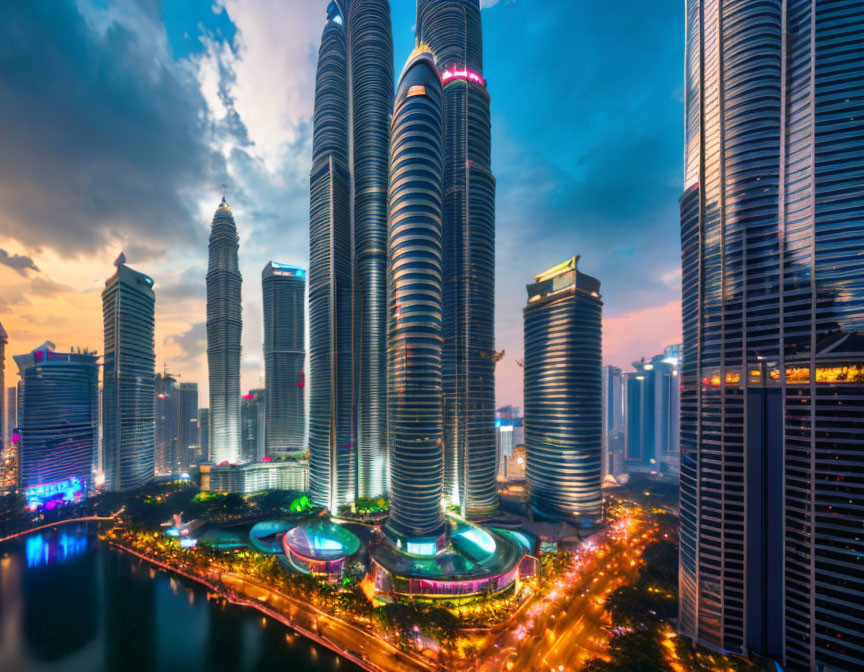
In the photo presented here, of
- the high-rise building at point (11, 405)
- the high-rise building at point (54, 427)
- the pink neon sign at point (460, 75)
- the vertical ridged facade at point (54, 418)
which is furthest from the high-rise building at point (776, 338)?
the high-rise building at point (11, 405)

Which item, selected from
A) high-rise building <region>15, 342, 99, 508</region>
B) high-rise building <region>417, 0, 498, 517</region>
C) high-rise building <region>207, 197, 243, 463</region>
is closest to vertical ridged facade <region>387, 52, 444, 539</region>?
high-rise building <region>417, 0, 498, 517</region>

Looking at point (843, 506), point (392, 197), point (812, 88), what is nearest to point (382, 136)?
point (392, 197)

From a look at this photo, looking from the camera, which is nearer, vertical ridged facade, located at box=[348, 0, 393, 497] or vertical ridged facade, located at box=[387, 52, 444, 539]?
vertical ridged facade, located at box=[387, 52, 444, 539]

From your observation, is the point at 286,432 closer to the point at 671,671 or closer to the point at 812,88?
the point at 671,671

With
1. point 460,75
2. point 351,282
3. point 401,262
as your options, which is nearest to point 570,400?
point 401,262

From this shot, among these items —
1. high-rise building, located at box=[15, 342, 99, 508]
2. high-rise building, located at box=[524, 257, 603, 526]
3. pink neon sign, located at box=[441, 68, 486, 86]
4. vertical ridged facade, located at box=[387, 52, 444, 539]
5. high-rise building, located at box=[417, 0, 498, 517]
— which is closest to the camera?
vertical ridged facade, located at box=[387, 52, 444, 539]

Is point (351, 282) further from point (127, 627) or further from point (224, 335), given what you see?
point (127, 627)

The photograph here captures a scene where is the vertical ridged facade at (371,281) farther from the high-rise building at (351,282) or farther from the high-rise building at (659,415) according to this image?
the high-rise building at (659,415)

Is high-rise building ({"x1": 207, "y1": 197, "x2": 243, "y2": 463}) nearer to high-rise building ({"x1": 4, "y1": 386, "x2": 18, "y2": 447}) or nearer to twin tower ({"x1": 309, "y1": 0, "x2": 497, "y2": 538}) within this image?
twin tower ({"x1": 309, "y1": 0, "x2": 497, "y2": 538})
